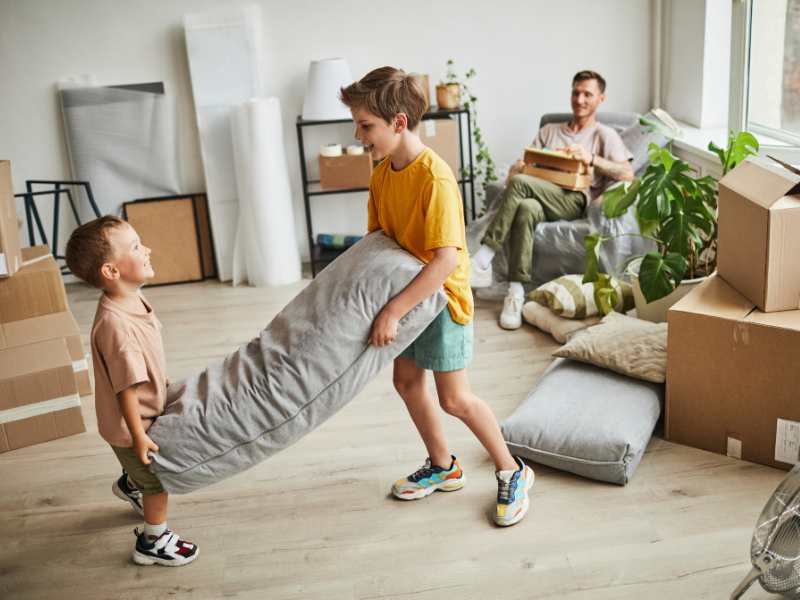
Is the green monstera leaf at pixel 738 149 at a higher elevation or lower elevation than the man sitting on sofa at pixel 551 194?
higher

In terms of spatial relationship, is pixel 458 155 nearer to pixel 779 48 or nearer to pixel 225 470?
pixel 779 48

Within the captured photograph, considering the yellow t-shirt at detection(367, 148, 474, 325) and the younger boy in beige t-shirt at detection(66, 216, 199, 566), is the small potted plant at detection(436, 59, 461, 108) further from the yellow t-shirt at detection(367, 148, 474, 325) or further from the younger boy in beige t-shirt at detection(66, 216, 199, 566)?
the younger boy in beige t-shirt at detection(66, 216, 199, 566)

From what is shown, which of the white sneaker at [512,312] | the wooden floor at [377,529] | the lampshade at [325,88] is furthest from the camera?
the lampshade at [325,88]

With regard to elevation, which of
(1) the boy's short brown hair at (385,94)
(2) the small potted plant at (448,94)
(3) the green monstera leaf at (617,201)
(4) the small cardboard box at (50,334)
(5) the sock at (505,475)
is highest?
(1) the boy's short brown hair at (385,94)

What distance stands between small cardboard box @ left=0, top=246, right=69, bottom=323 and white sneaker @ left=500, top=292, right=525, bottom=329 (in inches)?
69.9

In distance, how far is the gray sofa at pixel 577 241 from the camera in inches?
154

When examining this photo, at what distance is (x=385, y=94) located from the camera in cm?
201

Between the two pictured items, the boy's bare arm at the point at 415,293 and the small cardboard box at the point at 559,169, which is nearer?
Result: the boy's bare arm at the point at 415,293

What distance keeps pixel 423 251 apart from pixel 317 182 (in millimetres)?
2868

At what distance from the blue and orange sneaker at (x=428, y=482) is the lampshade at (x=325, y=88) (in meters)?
2.51

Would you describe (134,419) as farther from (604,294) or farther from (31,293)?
(604,294)

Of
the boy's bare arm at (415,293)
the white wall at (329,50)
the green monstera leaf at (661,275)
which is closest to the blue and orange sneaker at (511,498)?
the boy's bare arm at (415,293)

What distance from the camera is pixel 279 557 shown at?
2291mm

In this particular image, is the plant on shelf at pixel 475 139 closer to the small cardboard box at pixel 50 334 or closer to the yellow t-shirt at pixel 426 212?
the small cardboard box at pixel 50 334
